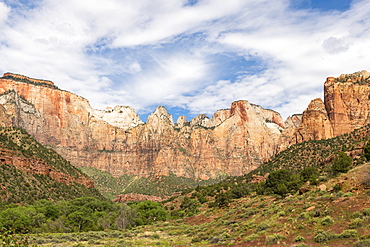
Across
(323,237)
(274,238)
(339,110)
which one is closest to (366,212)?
(323,237)

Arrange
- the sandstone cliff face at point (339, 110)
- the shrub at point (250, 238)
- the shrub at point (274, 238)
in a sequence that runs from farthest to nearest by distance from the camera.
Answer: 1. the sandstone cliff face at point (339, 110)
2. the shrub at point (250, 238)
3. the shrub at point (274, 238)

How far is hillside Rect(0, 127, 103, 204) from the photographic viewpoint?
82.6 metres

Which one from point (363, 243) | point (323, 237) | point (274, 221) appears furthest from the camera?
point (274, 221)

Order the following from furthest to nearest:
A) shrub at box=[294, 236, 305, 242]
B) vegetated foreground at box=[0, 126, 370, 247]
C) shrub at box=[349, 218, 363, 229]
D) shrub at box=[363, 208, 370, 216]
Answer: shrub at box=[363, 208, 370, 216]
vegetated foreground at box=[0, 126, 370, 247]
shrub at box=[294, 236, 305, 242]
shrub at box=[349, 218, 363, 229]

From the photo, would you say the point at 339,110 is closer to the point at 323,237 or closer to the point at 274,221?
the point at 274,221

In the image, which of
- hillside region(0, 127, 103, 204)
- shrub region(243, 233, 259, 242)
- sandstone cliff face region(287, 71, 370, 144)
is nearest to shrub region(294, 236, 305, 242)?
shrub region(243, 233, 259, 242)

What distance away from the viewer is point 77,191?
10900 centimetres

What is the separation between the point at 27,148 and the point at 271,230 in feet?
330

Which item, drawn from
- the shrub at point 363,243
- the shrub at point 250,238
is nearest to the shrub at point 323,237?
the shrub at point 363,243

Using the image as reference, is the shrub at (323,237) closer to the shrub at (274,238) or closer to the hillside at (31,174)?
the shrub at (274,238)

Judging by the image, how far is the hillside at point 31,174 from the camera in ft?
271

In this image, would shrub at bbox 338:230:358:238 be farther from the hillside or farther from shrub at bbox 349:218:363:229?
the hillside

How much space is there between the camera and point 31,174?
→ 94188 millimetres

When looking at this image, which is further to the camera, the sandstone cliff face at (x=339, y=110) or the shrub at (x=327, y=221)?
the sandstone cliff face at (x=339, y=110)
